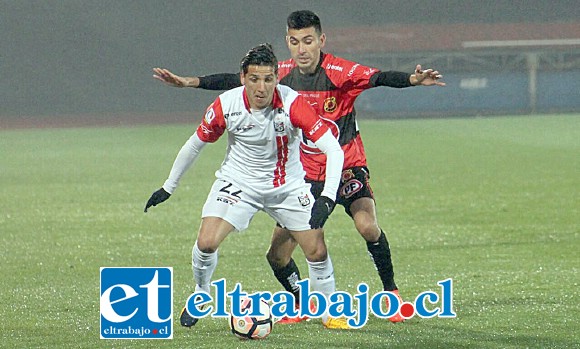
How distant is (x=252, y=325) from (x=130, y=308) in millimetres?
747

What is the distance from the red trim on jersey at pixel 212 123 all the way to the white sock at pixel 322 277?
96 cm

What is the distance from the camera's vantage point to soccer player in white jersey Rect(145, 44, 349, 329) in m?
6.98

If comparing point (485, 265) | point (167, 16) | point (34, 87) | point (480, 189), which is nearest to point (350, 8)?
point (167, 16)

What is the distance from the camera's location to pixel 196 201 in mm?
15359

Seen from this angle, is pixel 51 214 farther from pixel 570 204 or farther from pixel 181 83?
pixel 181 83

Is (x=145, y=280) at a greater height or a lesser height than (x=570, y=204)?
greater

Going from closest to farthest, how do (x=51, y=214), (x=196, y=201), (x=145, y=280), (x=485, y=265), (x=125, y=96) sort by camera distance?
(x=145, y=280), (x=485, y=265), (x=51, y=214), (x=196, y=201), (x=125, y=96)

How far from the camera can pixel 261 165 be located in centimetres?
721

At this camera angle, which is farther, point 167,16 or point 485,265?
point 167,16

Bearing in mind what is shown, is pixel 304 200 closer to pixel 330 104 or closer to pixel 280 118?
pixel 280 118

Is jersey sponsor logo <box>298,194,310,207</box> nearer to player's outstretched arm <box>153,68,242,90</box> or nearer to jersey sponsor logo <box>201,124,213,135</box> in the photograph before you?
jersey sponsor logo <box>201,124,213,135</box>

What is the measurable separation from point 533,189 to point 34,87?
31.1m

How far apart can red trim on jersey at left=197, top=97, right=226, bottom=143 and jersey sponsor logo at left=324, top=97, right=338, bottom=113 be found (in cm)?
86

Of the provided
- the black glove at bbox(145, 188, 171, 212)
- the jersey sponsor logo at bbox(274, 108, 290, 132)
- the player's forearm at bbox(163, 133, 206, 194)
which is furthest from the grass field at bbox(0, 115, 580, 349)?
the jersey sponsor logo at bbox(274, 108, 290, 132)
